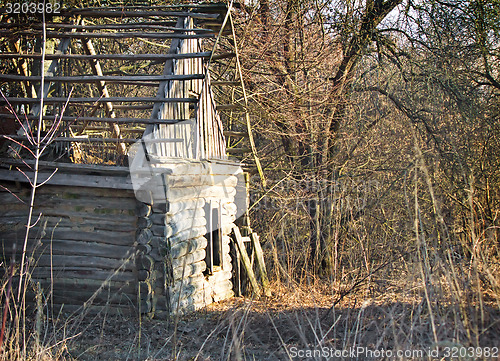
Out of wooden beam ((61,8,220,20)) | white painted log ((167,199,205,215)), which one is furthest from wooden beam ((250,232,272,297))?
wooden beam ((61,8,220,20))

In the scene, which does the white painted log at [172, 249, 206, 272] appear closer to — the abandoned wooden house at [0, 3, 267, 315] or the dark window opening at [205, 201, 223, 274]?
the abandoned wooden house at [0, 3, 267, 315]

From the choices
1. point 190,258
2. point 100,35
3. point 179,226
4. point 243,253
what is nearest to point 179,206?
point 179,226

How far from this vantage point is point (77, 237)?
6.47 m

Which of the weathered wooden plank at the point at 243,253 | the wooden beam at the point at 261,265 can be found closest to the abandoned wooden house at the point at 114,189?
the weathered wooden plank at the point at 243,253

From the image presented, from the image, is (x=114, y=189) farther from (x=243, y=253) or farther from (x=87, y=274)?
(x=243, y=253)

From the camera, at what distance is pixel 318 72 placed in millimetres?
10000

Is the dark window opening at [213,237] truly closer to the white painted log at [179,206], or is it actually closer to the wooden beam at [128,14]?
the white painted log at [179,206]

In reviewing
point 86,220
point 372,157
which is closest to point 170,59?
point 86,220

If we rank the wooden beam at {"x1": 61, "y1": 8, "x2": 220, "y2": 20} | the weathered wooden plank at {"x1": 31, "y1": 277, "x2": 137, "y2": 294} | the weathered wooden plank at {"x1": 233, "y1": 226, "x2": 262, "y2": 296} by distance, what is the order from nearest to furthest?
the weathered wooden plank at {"x1": 31, "y1": 277, "x2": 137, "y2": 294} → the wooden beam at {"x1": 61, "y1": 8, "x2": 220, "y2": 20} → the weathered wooden plank at {"x1": 233, "y1": 226, "x2": 262, "y2": 296}

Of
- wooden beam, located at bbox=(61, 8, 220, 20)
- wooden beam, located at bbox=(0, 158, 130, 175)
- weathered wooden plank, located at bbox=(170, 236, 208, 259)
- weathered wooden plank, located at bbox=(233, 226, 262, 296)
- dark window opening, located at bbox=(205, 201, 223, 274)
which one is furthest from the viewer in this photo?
weathered wooden plank, located at bbox=(233, 226, 262, 296)

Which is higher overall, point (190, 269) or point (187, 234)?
point (187, 234)

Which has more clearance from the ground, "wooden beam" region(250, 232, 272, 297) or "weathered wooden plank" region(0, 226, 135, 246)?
"weathered wooden plank" region(0, 226, 135, 246)

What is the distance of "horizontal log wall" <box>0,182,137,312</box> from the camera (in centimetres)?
638

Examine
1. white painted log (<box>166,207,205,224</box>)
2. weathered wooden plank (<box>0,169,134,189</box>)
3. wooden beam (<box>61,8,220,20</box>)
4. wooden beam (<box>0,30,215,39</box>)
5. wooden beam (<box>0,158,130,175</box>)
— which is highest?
wooden beam (<box>61,8,220,20</box>)
